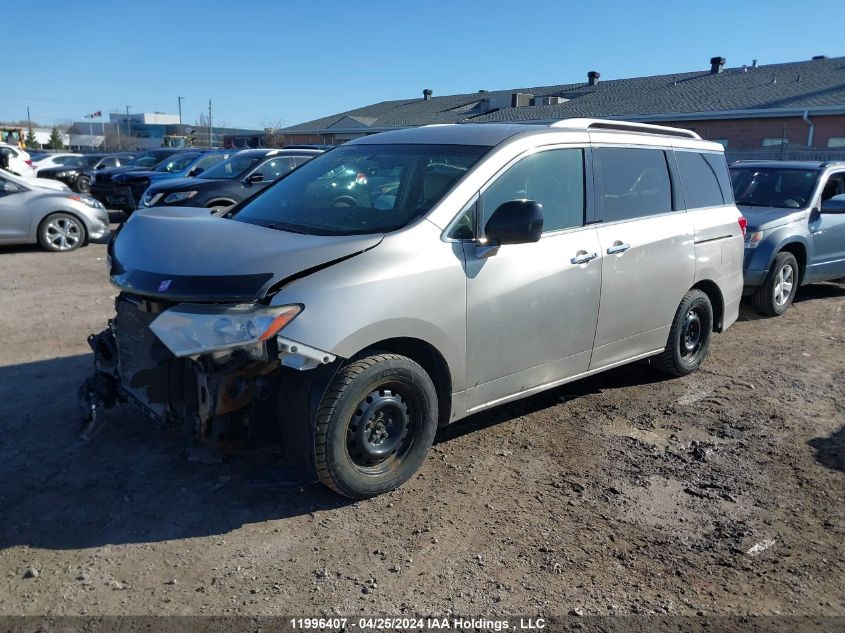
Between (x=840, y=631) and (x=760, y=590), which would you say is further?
(x=760, y=590)

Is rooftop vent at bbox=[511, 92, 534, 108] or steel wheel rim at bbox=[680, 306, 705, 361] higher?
rooftop vent at bbox=[511, 92, 534, 108]

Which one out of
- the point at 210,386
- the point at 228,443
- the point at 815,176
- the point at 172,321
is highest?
the point at 815,176

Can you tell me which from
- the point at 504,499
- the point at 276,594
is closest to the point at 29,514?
the point at 276,594

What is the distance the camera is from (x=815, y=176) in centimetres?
905

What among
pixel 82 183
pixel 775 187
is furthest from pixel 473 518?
pixel 82 183

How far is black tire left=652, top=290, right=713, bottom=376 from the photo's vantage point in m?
5.65

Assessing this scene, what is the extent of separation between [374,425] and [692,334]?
3444 millimetres

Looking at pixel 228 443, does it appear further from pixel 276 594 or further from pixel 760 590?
pixel 760 590

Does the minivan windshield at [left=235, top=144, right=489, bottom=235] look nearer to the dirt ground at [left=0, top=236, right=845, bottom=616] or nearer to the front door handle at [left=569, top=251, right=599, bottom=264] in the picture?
the front door handle at [left=569, top=251, right=599, bottom=264]

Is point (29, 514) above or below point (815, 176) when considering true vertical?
below

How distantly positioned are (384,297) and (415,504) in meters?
1.16

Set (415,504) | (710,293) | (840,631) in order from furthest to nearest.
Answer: (710,293)
(415,504)
(840,631)

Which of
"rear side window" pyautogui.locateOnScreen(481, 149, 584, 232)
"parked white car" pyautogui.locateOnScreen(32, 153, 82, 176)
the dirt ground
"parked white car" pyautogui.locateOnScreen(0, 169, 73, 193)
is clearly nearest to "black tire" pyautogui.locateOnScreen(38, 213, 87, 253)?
"parked white car" pyautogui.locateOnScreen(0, 169, 73, 193)

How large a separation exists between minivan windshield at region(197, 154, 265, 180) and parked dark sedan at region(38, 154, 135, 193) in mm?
10751
